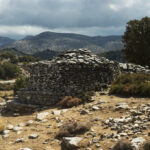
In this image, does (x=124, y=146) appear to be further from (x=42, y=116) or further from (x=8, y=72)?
(x=8, y=72)

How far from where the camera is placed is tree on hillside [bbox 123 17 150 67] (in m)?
26.0

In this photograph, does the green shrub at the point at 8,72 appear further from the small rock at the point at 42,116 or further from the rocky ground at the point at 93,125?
the small rock at the point at 42,116

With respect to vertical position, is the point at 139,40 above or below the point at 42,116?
above

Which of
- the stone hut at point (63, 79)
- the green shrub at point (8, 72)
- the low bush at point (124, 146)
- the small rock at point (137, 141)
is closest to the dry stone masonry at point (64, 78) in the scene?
the stone hut at point (63, 79)

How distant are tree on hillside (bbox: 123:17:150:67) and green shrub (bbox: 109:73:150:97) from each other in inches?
536

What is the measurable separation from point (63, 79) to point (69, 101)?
1.80m

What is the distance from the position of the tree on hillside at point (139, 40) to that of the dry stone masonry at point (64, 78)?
1342 centimetres

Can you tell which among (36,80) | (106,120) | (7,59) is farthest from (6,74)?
(106,120)

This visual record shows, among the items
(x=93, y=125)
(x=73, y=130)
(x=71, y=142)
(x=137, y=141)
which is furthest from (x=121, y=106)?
(x=71, y=142)

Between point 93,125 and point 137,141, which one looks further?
point 93,125

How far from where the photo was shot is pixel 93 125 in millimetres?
8250

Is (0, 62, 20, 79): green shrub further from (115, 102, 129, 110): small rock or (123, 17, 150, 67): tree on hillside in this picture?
(115, 102, 129, 110): small rock

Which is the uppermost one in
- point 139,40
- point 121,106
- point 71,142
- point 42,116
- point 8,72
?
point 139,40

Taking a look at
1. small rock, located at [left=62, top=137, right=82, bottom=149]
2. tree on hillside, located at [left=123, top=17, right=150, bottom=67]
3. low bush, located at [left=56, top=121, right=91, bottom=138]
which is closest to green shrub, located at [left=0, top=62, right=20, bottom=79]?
tree on hillside, located at [left=123, top=17, right=150, bottom=67]
